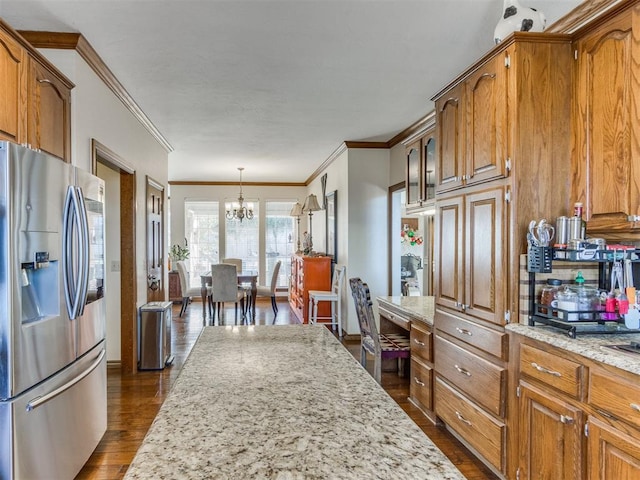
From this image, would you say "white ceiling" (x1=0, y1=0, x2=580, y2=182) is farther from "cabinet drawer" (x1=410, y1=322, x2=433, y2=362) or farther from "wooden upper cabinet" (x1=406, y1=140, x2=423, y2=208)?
"cabinet drawer" (x1=410, y1=322, x2=433, y2=362)

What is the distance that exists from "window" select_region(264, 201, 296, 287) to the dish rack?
754cm

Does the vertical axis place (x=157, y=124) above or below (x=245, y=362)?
above

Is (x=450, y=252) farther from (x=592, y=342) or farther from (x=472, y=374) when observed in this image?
(x=592, y=342)

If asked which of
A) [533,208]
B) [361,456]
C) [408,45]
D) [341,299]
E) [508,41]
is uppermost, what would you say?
[408,45]

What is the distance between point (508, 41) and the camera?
7.02 ft

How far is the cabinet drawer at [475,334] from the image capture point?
221 cm

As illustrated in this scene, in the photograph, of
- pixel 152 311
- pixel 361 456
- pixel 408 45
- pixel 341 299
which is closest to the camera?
pixel 361 456

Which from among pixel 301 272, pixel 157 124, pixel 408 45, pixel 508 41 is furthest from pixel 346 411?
pixel 301 272

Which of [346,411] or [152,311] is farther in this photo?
[152,311]

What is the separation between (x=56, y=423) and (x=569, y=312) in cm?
244

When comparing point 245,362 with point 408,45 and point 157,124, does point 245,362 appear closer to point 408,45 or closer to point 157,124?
point 408,45

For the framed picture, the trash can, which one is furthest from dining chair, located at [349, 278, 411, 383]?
the framed picture

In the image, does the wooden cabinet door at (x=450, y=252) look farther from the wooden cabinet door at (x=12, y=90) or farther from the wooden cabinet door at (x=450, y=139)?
the wooden cabinet door at (x=12, y=90)

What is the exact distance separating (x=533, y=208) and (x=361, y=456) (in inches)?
68.3
